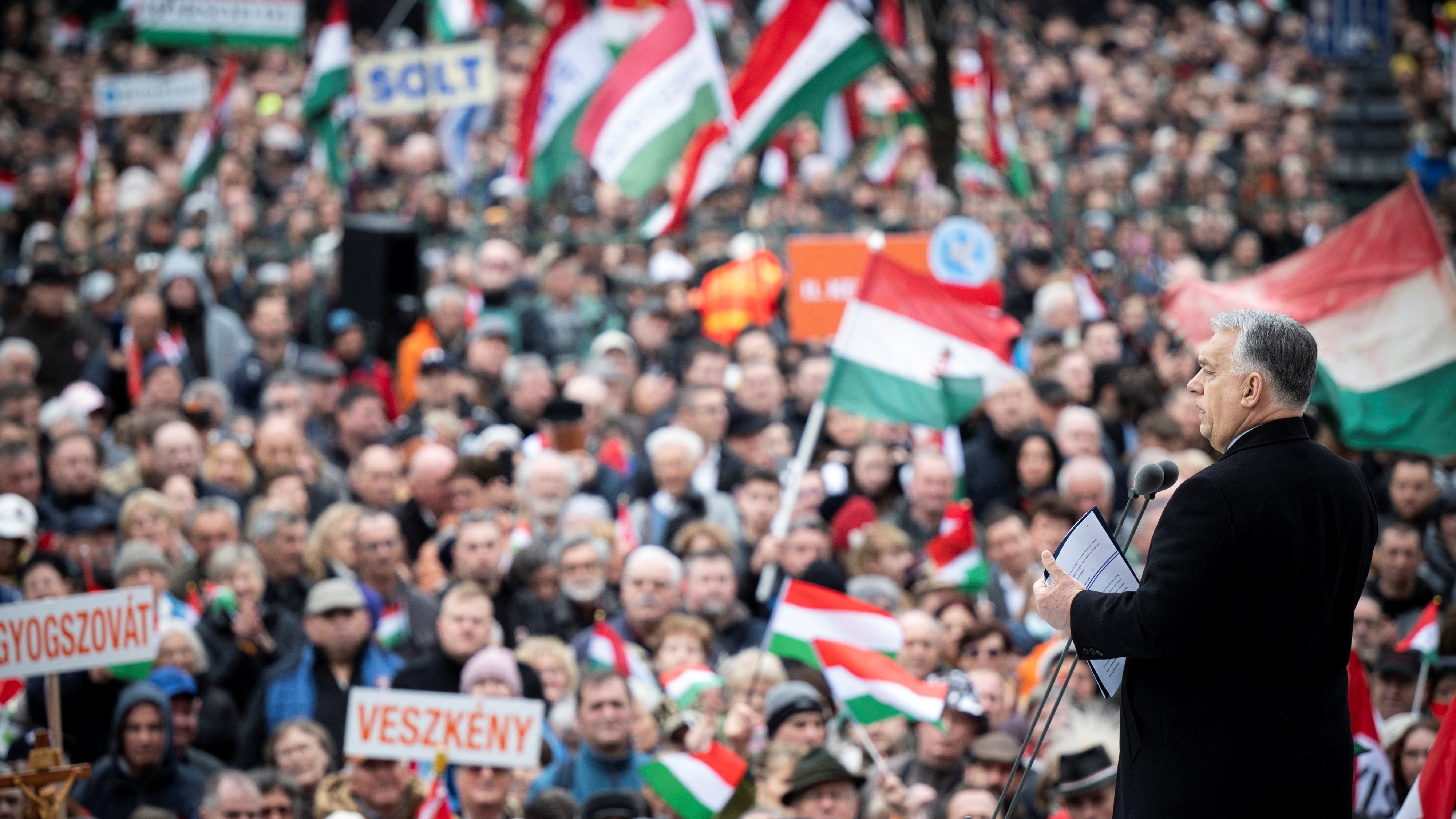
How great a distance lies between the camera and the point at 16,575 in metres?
7.50

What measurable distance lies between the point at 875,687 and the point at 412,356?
7237mm

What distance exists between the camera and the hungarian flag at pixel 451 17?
642 inches

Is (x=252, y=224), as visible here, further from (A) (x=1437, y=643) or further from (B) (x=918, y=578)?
(A) (x=1437, y=643)

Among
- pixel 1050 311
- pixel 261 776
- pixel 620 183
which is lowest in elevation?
pixel 261 776

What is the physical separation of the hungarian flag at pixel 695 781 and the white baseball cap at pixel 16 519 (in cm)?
357

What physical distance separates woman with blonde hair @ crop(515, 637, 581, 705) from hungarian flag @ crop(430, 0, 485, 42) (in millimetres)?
10400

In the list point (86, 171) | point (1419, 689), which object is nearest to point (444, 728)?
point (1419, 689)

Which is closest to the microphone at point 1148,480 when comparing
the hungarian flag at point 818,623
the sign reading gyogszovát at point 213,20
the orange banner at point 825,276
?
the hungarian flag at point 818,623

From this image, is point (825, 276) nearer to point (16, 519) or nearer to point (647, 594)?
point (647, 594)

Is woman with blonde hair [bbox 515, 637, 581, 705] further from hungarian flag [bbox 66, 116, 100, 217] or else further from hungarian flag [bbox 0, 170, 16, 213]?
hungarian flag [bbox 0, 170, 16, 213]

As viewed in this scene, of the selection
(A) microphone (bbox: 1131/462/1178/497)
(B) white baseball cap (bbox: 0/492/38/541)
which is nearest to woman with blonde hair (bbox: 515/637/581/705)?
(B) white baseball cap (bbox: 0/492/38/541)

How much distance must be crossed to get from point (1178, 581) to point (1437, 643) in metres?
4.16

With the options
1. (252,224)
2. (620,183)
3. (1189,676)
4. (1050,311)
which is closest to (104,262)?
(252,224)

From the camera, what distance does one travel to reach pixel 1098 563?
356cm
